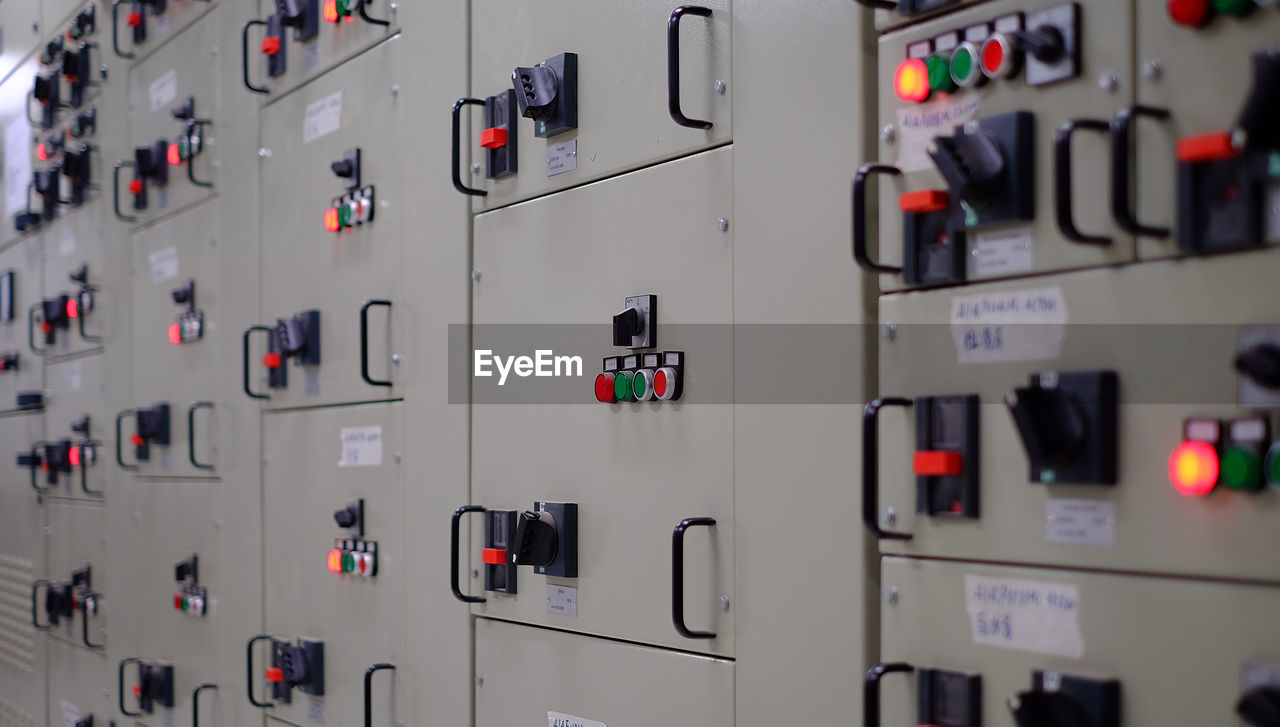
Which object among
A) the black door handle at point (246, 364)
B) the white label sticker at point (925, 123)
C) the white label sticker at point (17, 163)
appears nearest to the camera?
the white label sticker at point (925, 123)

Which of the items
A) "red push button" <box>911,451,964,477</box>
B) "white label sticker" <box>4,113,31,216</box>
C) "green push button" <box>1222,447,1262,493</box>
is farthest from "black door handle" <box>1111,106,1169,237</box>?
"white label sticker" <box>4,113,31,216</box>

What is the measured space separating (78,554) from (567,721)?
3225mm

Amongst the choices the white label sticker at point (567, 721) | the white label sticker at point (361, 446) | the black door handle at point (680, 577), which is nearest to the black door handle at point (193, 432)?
the white label sticker at point (361, 446)

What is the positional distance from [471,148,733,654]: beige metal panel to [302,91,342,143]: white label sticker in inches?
28.6

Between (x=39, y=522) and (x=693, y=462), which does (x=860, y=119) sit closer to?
(x=693, y=462)

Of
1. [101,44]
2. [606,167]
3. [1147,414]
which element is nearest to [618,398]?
[606,167]

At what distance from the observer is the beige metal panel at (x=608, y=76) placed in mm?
1918

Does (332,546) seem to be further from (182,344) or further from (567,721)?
(182,344)

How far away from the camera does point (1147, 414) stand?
4.35 feet

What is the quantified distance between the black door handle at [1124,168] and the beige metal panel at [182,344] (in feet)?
8.87

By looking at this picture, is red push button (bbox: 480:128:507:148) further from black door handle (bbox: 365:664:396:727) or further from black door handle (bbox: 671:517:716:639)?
black door handle (bbox: 365:664:396:727)

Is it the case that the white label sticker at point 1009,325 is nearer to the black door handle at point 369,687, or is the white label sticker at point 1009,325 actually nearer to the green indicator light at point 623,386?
the green indicator light at point 623,386

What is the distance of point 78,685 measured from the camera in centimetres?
469

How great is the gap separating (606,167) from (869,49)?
0.62 metres
